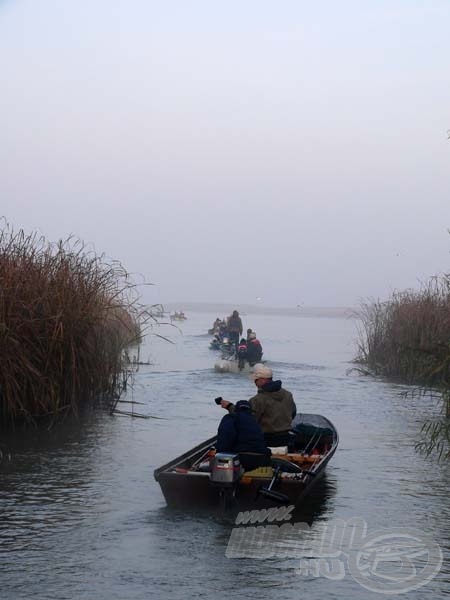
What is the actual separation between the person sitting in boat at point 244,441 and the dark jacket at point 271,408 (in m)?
1.49

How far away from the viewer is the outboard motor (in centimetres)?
1155

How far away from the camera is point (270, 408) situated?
1403 cm

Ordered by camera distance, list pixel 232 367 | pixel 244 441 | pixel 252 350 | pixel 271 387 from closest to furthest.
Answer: pixel 244 441
pixel 271 387
pixel 252 350
pixel 232 367

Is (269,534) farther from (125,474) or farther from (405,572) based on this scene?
(125,474)

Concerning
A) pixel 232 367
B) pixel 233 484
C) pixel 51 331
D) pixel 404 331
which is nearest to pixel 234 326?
pixel 232 367

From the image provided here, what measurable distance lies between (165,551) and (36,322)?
325 inches

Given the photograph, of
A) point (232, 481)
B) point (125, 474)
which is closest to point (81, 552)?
point (232, 481)

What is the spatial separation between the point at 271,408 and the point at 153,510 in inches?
101

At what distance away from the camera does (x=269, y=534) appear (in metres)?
11.2

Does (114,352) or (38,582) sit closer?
(38,582)

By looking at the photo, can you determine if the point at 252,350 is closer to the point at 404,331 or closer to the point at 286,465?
the point at 404,331

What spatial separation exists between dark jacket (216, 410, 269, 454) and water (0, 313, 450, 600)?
0.96 meters

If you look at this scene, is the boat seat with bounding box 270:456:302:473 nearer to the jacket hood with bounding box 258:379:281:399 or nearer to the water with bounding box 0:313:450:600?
the water with bounding box 0:313:450:600

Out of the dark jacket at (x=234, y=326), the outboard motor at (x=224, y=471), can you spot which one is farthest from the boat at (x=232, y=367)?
the outboard motor at (x=224, y=471)
